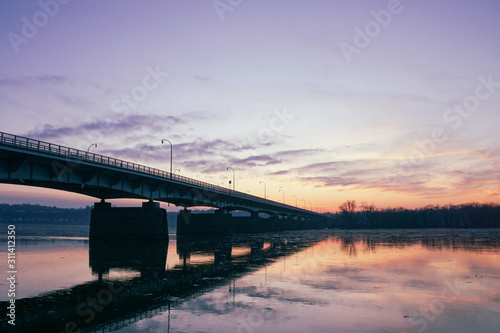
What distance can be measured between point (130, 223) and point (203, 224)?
2993cm

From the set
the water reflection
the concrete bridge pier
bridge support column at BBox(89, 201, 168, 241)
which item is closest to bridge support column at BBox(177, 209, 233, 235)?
the concrete bridge pier

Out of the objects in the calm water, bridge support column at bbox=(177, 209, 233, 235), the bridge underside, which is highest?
the bridge underside

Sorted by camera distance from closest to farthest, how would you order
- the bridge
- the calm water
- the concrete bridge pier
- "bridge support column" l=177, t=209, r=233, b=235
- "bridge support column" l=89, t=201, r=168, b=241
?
the calm water → the bridge → "bridge support column" l=89, t=201, r=168, b=241 → "bridge support column" l=177, t=209, r=233, b=235 → the concrete bridge pier

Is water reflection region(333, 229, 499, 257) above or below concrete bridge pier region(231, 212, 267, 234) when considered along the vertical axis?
below

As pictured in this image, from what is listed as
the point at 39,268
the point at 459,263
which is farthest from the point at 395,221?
the point at 39,268

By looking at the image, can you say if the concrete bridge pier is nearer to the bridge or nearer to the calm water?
the bridge

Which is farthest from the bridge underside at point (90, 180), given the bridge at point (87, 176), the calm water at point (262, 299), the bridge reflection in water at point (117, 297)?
the bridge reflection in water at point (117, 297)

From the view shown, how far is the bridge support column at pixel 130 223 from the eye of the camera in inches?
2272

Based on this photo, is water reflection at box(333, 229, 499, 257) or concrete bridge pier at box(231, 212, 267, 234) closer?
water reflection at box(333, 229, 499, 257)

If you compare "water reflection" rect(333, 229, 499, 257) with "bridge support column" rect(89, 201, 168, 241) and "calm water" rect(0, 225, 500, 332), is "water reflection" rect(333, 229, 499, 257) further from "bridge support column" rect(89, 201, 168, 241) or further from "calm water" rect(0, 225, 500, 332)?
"bridge support column" rect(89, 201, 168, 241)

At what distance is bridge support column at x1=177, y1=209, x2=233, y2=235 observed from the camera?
8619cm

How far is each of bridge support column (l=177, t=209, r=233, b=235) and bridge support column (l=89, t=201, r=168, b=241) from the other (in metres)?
27.5

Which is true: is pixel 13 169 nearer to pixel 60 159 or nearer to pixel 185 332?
pixel 60 159

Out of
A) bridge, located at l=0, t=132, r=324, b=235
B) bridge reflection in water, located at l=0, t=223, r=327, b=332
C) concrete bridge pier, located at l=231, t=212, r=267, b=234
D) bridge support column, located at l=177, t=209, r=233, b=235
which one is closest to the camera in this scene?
bridge reflection in water, located at l=0, t=223, r=327, b=332
